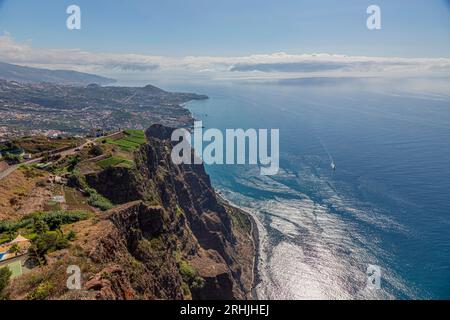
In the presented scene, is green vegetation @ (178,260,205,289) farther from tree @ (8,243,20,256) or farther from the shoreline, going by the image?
the shoreline

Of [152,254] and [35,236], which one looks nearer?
[35,236]

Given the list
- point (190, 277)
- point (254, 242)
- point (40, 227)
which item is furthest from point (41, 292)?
point (254, 242)

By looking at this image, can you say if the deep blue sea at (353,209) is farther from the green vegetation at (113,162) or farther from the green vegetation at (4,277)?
the green vegetation at (4,277)
